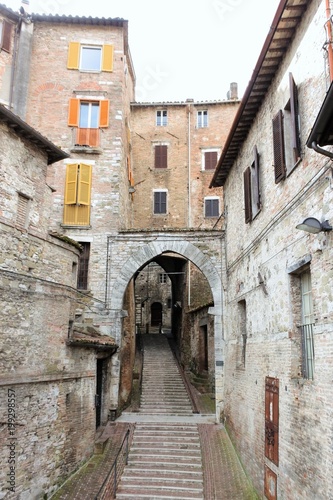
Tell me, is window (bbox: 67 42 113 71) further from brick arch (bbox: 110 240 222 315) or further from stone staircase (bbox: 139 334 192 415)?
stone staircase (bbox: 139 334 192 415)

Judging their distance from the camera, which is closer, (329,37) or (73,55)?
(329,37)

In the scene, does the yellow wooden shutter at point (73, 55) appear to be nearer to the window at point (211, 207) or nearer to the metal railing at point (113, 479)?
the window at point (211, 207)

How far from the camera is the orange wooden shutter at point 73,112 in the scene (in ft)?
58.0

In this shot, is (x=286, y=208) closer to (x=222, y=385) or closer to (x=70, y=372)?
(x=70, y=372)

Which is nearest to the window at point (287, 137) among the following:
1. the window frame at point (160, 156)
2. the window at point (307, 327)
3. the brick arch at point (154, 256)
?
the window at point (307, 327)

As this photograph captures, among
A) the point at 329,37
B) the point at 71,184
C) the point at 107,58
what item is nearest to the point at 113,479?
the point at 71,184

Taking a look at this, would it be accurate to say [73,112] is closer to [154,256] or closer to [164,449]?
[154,256]

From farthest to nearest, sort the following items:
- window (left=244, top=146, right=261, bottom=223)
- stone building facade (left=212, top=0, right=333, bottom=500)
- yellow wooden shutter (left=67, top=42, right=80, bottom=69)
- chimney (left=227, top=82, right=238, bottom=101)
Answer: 1. chimney (left=227, top=82, right=238, bottom=101)
2. yellow wooden shutter (left=67, top=42, right=80, bottom=69)
3. window (left=244, top=146, right=261, bottom=223)
4. stone building facade (left=212, top=0, right=333, bottom=500)

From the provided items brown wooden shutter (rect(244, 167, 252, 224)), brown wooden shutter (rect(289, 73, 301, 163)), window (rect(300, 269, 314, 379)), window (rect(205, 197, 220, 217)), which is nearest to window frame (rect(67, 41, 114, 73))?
window (rect(205, 197, 220, 217))

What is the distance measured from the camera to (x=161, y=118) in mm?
26531

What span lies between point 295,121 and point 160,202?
18321 mm

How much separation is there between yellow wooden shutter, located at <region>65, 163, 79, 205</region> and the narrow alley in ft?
27.8

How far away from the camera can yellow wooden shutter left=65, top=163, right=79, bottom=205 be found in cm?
1681

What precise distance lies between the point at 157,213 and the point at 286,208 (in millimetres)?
17562
